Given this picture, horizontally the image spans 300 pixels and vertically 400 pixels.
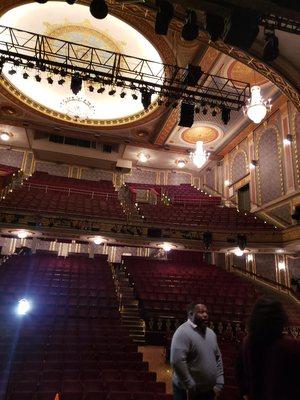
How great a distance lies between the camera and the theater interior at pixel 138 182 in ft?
12.5

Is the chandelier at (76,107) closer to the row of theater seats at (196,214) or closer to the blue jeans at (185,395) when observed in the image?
the row of theater seats at (196,214)

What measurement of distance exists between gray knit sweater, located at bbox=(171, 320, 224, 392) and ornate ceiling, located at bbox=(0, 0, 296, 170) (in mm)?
5679

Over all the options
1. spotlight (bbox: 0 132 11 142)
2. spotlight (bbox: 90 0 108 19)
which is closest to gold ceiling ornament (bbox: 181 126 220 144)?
spotlight (bbox: 0 132 11 142)

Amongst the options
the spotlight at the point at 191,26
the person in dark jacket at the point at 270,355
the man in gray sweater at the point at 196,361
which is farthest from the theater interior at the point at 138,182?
the person in dark jacket at the point at 270,355

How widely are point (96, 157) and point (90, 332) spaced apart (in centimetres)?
994

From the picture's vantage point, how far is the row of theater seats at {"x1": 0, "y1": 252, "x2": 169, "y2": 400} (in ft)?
10.1

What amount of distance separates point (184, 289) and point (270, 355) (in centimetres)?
730

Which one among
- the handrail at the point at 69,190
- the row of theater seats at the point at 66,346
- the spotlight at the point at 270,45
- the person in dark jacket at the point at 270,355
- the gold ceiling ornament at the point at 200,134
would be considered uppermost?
the gold ceiling ornament at the point at 200,134

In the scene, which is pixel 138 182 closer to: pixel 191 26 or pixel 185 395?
pixel 191 26

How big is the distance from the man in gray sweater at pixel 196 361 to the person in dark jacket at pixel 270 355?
90cm

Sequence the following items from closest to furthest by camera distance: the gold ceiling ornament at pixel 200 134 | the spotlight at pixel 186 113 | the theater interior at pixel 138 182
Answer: the theater interior at pixel 138 182
the spotlight at pixel 186 113
the gold ceiling ornament at pixel 200 134

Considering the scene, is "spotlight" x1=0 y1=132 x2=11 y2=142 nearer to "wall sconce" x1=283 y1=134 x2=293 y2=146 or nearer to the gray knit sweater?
"wall sconce" x1=283 y1=134 x2=293 y2=146

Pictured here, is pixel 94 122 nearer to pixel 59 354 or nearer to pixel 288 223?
pixel 288 223

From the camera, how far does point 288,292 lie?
8891 millimetres
